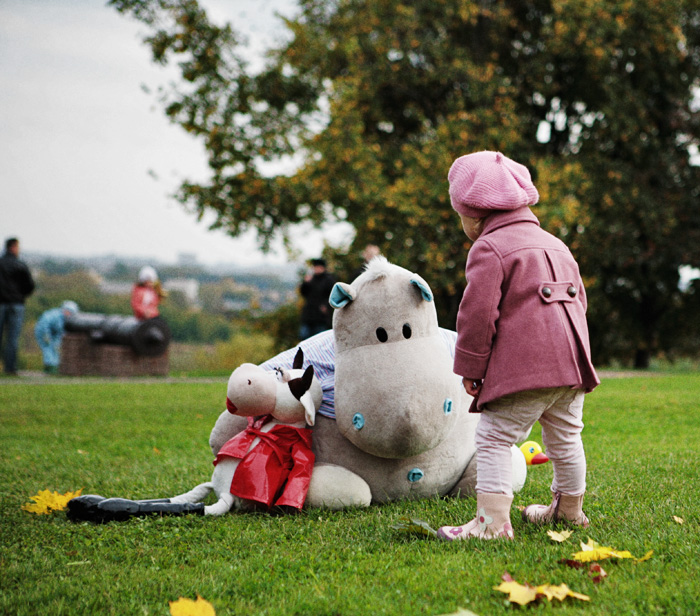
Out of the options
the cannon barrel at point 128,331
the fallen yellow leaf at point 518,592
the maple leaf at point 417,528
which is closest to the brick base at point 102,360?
the cannon barrel at point 128,331

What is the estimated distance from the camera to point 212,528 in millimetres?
3191

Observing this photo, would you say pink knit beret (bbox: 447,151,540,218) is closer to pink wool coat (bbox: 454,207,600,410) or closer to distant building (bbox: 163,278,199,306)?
pink wool coat (bbox: 454,207,600,410)

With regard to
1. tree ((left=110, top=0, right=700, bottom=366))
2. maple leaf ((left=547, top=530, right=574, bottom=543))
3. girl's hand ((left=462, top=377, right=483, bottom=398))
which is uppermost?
tree ((left=110, top=0, right=700, bottom=366))

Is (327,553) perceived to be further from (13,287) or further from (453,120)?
(453,120)

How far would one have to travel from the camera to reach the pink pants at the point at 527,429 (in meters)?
2.88

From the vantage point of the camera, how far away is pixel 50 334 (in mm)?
16609

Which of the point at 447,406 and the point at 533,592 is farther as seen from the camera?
the point at 447,406

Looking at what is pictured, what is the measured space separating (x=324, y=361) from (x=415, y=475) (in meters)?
0.78

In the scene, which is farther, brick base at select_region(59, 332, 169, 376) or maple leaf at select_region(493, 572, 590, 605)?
brick base at select_region(59, 332, 169, 376)

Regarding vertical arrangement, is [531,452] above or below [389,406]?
below

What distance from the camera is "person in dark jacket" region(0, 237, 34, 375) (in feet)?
40.1

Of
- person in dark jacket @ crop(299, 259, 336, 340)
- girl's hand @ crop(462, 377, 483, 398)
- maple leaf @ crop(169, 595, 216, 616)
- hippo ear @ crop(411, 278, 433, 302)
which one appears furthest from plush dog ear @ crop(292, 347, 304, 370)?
person in dark jacket @ crop(299, 259, 336, 340)

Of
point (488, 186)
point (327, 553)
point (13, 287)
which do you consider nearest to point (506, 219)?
point (488, 186)

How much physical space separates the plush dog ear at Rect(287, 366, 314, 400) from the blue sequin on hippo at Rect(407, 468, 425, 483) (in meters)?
0.67
